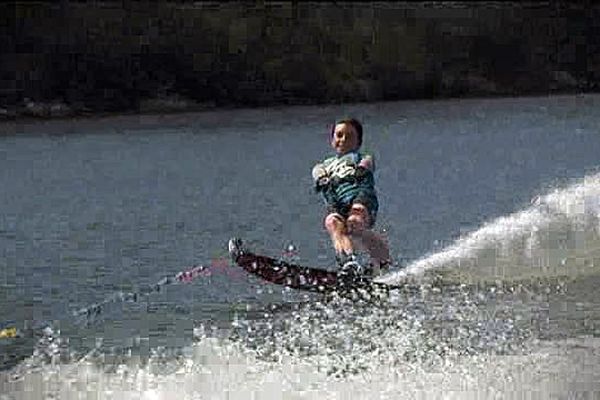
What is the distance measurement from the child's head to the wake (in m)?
1.01

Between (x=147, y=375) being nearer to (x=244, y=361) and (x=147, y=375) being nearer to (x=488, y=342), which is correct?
(x=244, y=361)

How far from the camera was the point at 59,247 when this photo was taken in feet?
48.6

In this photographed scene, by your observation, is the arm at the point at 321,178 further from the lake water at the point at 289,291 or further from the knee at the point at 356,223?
the lake water at the point at 289,291

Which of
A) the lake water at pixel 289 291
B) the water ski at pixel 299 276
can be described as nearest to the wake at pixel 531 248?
the lake water at pixel 289 291

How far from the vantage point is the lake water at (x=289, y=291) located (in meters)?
7.88

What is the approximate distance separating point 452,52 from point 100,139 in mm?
35602

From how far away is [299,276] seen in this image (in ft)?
35.9

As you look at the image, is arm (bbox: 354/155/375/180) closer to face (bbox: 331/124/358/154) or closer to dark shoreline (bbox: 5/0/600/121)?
face (bbox: 331/124/358/154)

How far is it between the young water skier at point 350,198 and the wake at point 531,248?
307 mm

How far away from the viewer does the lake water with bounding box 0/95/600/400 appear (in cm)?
788

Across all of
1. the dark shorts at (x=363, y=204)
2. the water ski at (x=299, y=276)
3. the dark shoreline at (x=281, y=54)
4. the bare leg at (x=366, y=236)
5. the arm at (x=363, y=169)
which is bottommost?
the water ski at (x=299, y=276)

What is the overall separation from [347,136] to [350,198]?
48 cm

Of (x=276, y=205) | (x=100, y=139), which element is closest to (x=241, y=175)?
(x=276, y=205)

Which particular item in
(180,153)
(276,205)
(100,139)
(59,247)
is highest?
(100,139)
